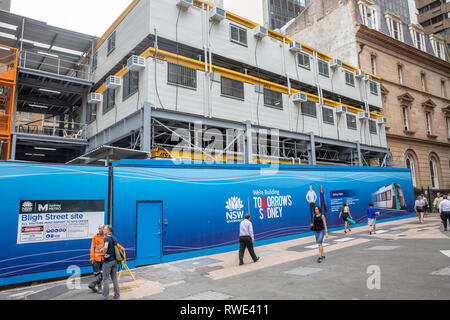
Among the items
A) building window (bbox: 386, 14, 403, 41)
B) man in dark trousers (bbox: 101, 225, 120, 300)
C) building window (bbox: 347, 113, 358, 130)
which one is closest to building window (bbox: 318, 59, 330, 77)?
building window (bbox: 347, 113, 358, 130)

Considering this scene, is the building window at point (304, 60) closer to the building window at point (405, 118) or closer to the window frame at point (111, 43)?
the window frame at point (111, 43)

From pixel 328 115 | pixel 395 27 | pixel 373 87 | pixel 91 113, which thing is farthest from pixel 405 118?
pixel 91 113

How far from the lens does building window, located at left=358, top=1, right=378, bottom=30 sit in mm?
34375

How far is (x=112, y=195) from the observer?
10453 millimetres

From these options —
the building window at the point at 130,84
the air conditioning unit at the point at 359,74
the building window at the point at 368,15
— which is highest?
the building window at the point at 368,15

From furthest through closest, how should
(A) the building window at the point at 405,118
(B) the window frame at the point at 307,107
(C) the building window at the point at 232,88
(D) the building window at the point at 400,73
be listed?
(D) the building window at the point at 400,73 < (A) the building window at the point at 405,118 < (B) the window frame at the point at 307,107 < (C) the building window at the point at 232,88

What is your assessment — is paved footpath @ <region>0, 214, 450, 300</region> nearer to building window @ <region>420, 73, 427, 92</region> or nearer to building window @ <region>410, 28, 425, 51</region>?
building window @ <region>420, 73, 427, 92</region>

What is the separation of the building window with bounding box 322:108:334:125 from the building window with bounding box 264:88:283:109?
517 cm

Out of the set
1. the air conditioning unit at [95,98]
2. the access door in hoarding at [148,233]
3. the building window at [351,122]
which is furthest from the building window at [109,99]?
the building window at [351,122]

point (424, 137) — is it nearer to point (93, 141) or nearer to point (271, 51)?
point (271, 51)

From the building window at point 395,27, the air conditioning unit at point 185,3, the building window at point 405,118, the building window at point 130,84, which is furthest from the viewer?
the building window at point 395,27

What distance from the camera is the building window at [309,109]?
76.5 feet

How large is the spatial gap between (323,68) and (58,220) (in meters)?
24.2

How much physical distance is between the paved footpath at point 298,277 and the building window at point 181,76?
31.3ft
